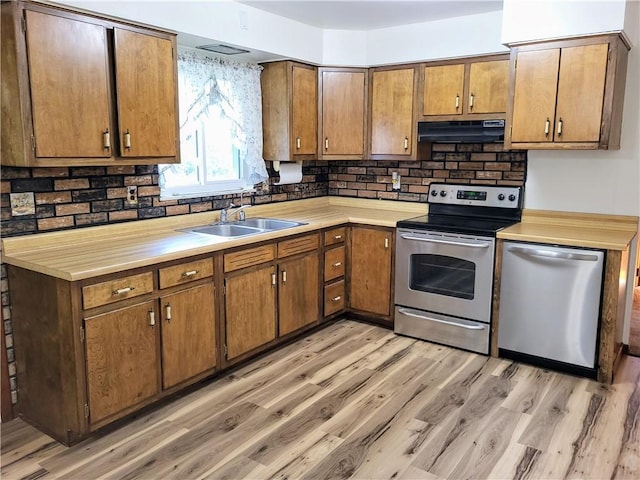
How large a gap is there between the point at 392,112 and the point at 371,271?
4.19ft

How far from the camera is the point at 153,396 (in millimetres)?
2725

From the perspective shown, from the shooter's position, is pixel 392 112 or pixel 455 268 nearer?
pixel 455 268

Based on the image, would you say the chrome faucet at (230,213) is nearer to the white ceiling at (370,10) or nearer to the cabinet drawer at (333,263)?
the cabinet drawer at (333,263)

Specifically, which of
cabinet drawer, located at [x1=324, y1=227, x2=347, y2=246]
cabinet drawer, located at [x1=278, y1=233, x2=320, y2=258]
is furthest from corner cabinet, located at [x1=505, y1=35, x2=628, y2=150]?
cabinet drawer, located at [x1=278, y1=233, x2=320, y2=258]

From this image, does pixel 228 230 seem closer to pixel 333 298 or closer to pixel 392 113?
pixel 333 298

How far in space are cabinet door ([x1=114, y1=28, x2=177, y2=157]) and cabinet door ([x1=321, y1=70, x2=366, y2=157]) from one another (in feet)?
4.95

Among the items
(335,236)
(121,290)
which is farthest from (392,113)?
(121,290)

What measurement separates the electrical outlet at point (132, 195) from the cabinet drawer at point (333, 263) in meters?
1.42

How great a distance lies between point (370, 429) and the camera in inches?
104

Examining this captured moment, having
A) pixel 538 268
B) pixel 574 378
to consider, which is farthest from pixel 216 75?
pixel 574 378

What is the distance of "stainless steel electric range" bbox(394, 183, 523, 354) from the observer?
3480 mm

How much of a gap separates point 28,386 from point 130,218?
3.55 ft

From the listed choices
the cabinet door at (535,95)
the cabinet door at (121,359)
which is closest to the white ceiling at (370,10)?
the cabinet door at (535,95)

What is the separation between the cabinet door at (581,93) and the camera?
3080 millimetres
